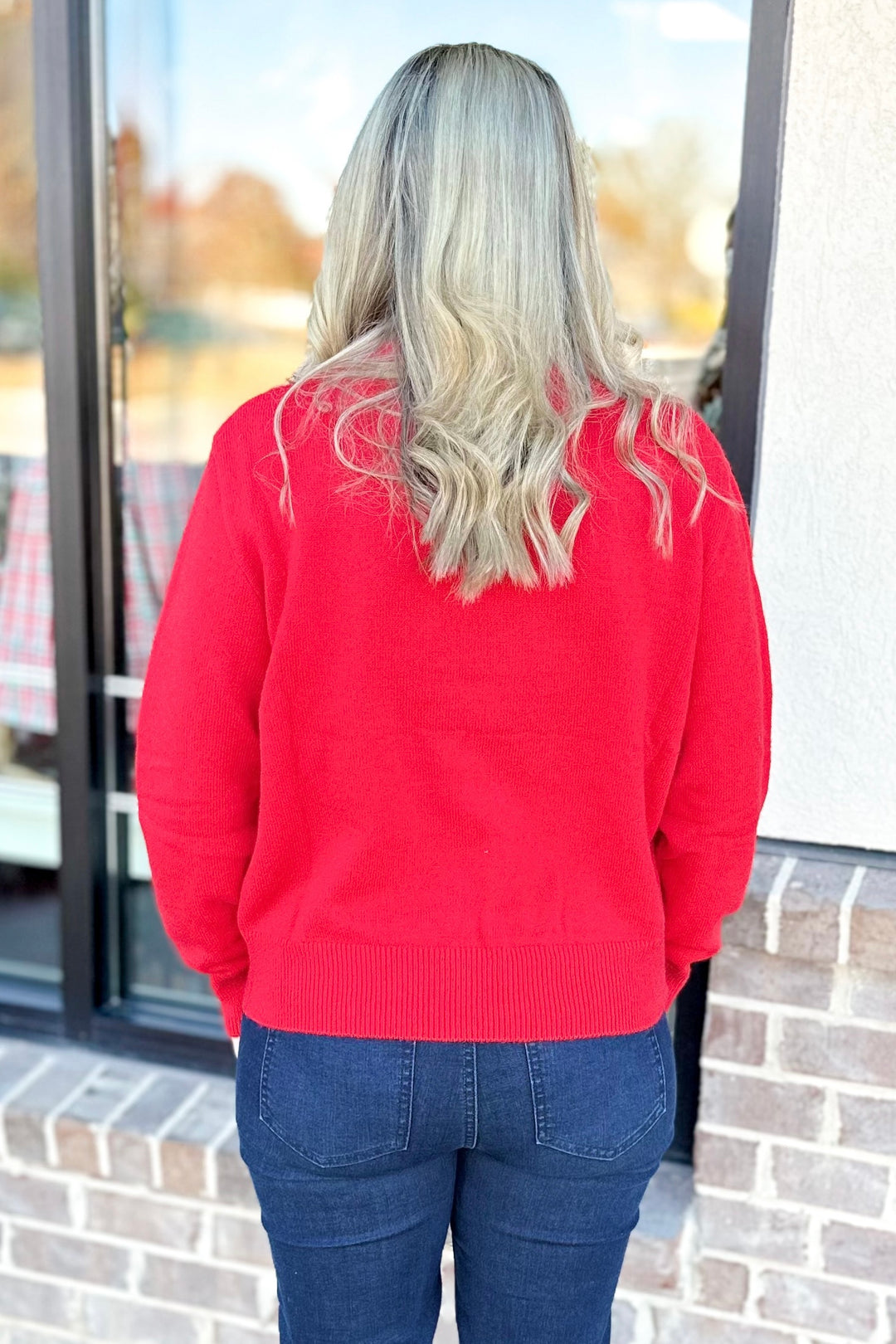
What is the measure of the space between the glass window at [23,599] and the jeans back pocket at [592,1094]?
145 centimetres

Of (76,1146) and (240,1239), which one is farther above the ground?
(76,1146)

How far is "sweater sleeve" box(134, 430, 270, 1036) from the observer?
125 cm

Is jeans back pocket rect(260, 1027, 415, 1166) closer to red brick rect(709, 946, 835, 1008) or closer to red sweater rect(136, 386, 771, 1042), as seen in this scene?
red sweater rect(136, 386, 771, 1042)

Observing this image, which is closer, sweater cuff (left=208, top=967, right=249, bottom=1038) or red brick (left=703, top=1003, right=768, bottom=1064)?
sweater cuff (left=208, top=967, right=249, bottom=1038)

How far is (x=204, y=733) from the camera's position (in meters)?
1.29

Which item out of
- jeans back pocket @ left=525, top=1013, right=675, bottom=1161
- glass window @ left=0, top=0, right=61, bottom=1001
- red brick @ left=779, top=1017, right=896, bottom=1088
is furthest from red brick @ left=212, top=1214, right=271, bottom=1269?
jeans back pocket @ left=525, top=1013, right=675, bottom=1161

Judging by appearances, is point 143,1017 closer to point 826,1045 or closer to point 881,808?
point 826,1045

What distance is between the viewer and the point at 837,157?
63.6 inches

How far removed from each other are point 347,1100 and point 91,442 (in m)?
1.30

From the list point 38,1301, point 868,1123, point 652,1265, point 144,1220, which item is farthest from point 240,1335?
point 868,1123

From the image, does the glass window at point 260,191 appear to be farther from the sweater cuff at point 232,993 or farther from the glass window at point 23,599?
the sweater cuff at point 232,993

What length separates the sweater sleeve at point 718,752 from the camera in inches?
50.9

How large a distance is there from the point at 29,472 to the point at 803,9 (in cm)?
167

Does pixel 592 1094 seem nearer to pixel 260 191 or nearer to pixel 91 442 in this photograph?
pixel 91 442
